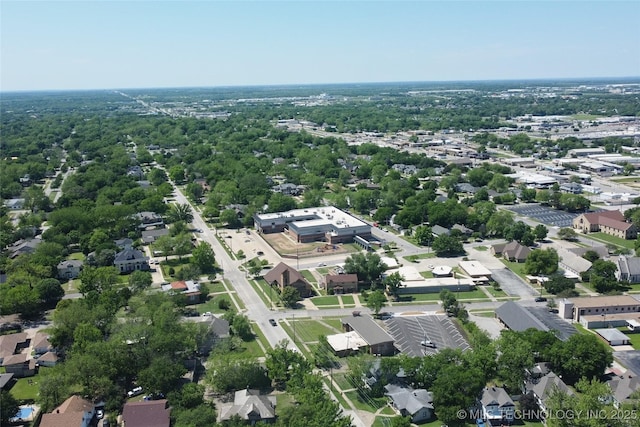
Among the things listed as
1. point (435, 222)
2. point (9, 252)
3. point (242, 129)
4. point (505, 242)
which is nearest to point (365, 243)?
point (435, 222)

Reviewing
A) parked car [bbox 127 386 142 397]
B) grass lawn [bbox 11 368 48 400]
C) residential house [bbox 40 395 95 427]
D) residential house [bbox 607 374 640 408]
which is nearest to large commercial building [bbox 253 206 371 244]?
parked car [bbox 127 386 142 397]

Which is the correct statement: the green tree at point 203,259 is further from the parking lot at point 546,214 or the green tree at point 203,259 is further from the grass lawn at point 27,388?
the parking lot at point 546,214

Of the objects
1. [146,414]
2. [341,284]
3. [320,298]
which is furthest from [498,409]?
[341,284]

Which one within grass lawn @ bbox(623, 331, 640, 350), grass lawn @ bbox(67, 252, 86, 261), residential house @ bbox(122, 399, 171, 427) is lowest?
grass lawn @ bbox(623, 331, 640, 350)

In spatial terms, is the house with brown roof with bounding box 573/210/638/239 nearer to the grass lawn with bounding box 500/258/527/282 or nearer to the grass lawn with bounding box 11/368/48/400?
the grass lawn with bounding box 500/258/527/282

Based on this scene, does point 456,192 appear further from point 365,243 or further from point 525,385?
point 525,385

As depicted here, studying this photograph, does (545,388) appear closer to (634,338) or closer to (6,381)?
(634,338)

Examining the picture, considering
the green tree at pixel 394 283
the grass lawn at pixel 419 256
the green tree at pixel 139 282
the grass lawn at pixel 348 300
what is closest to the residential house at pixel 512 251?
the grass lawn at pixel 419 256
